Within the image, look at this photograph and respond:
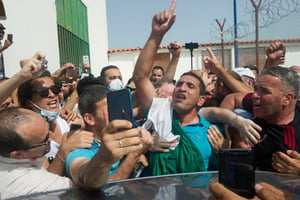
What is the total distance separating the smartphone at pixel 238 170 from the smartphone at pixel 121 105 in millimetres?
362

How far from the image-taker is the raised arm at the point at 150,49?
Answer: 6.36 feet

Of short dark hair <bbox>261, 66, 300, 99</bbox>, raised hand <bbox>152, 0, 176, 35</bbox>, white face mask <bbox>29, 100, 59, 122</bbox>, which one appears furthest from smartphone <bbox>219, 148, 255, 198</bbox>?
white face mask <bbox>29, 100, 59, 122</bbox>

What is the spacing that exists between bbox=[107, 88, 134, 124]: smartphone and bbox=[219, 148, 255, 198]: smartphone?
36 centimetres

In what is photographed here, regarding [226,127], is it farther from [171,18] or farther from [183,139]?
[171,18]

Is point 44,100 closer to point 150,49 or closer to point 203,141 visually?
point 150,49

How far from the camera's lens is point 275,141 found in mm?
1798

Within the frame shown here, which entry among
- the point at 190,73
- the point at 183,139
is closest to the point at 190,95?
the point at 190,73

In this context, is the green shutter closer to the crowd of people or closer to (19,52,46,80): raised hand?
(19,52,46,80): raised hand

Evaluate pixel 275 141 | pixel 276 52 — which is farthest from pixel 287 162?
pixel 276 52

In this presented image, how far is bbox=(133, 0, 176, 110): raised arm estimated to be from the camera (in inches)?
76.4

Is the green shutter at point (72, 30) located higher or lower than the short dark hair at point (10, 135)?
higher

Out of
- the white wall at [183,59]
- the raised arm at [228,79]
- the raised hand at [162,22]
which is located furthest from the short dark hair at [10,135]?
the white wall at [183,59]

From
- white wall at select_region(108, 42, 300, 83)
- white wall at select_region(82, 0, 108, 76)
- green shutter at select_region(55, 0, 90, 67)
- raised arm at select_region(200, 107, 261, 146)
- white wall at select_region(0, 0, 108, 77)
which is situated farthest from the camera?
white wall at select_region(108, 42, 300, 83)

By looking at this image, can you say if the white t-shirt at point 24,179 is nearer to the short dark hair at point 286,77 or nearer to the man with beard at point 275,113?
the man with beard at point 275,113
